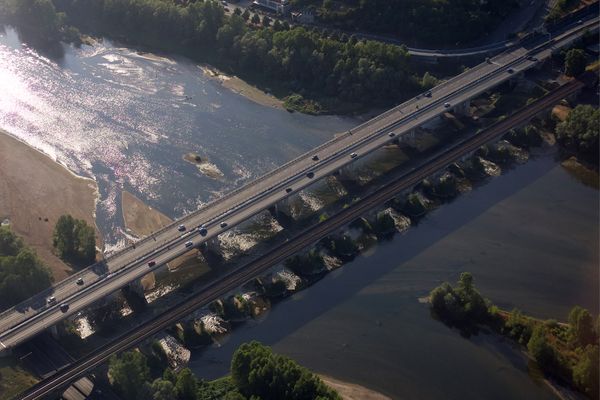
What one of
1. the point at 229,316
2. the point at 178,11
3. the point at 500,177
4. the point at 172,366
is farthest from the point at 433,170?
the point at 178,11

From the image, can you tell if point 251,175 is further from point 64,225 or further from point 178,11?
point 178,11

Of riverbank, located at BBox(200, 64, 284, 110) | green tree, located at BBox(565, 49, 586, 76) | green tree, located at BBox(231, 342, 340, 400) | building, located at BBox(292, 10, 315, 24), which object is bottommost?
green tree, located at BBox(231, 342, 340, 400)

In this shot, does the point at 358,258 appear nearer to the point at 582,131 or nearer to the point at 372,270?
the point at 372,270

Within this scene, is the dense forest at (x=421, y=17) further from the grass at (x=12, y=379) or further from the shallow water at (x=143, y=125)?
the grass at (x=12, y=379)

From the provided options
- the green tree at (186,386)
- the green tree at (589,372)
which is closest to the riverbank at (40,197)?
the green tree at (186,386)

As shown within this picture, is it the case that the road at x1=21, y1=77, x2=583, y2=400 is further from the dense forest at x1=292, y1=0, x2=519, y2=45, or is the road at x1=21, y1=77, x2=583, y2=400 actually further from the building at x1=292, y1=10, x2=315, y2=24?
the building at x1=292, y1=10, x2=315, y2=24

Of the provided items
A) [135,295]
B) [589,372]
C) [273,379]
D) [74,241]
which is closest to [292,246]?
[135,295]

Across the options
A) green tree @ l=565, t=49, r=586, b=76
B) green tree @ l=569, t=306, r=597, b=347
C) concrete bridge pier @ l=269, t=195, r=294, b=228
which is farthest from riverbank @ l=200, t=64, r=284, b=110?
green tree @ l=569, t=306, r=597, b=347
